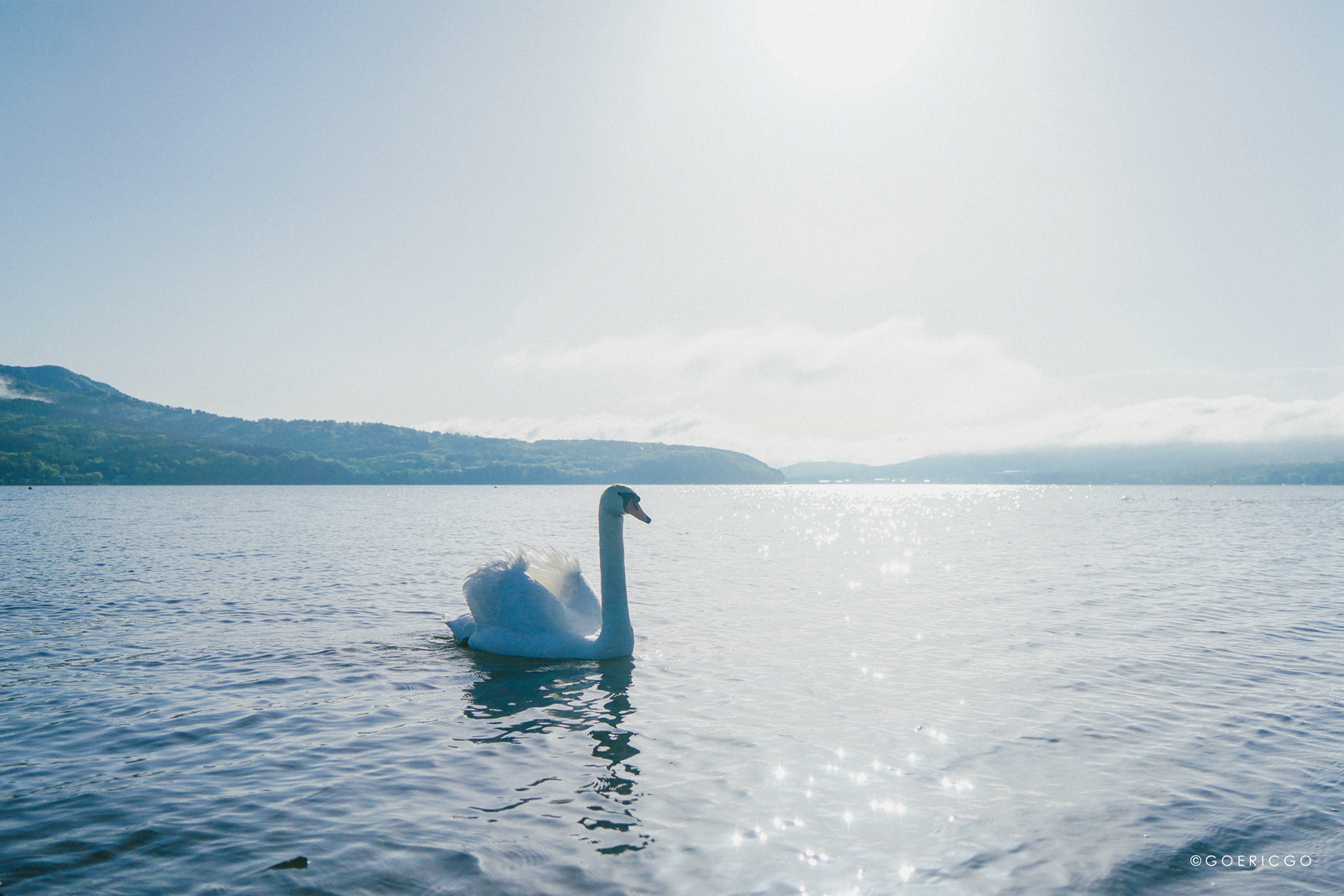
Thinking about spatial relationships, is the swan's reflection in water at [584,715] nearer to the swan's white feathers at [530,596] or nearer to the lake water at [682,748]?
the lake water at [682,748]

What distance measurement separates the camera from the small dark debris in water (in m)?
6.44

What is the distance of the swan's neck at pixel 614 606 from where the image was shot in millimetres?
13656

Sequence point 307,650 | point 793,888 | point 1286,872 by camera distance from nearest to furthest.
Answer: point 793,888 < point 1286,872 < point 307,650

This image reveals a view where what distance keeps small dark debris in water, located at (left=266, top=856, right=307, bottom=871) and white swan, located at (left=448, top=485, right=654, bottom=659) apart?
7.19 meters

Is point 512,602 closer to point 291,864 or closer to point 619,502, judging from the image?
point 619,502

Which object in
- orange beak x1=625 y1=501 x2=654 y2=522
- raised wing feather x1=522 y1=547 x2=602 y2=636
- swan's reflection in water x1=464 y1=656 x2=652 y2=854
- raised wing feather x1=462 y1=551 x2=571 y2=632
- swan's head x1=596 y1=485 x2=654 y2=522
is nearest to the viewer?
swan's reflection in water x1=464 y1=656 x2=652 y2=854

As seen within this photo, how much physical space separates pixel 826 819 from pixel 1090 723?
555 cm

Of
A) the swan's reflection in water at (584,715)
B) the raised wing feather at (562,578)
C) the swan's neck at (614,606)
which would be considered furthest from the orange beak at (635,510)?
the swan's reflection in water at (584,715)

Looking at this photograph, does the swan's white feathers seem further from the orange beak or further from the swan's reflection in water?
the orange beak

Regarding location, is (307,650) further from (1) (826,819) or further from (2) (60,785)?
(1) (826,819)

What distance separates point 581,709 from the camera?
11.4 m

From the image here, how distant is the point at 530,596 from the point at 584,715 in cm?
358

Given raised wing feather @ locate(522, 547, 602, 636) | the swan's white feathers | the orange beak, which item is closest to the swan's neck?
the orange beak

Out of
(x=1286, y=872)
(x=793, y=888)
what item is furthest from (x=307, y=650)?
(x=1286, y=872)
